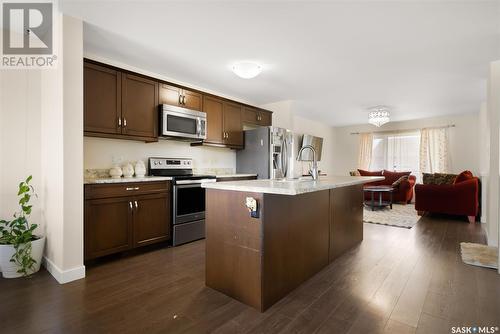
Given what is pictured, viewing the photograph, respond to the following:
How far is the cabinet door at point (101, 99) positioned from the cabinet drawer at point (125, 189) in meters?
0.63

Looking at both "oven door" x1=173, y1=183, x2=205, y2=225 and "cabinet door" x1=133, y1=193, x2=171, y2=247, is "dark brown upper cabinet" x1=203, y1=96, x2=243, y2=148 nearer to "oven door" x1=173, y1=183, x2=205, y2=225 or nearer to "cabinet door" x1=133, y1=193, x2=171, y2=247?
"oven door" x1=173, y1=183, x2=205, y2=225

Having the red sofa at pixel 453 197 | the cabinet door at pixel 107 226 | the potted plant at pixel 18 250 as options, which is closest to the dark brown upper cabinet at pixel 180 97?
the cabinet door at pixel 107 226

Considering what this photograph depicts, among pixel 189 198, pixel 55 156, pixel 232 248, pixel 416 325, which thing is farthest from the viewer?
pixel 189 198

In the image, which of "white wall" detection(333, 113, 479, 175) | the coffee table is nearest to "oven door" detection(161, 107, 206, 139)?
the coffee table

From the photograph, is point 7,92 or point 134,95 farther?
point 134,95

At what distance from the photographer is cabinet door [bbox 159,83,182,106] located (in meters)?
3.35

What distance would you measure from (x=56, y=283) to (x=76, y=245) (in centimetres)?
34

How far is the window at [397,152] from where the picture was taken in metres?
6.91

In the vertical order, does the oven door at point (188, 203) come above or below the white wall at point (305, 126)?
below

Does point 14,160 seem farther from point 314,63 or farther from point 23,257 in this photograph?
point 314,63

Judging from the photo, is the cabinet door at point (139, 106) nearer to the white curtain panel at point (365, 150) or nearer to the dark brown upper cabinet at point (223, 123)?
the dark brown upper cabinet at point (223, 123)

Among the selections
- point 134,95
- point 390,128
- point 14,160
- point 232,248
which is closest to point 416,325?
point 232,248

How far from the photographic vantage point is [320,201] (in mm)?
2424

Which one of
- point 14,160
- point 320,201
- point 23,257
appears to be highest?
point 14,160
